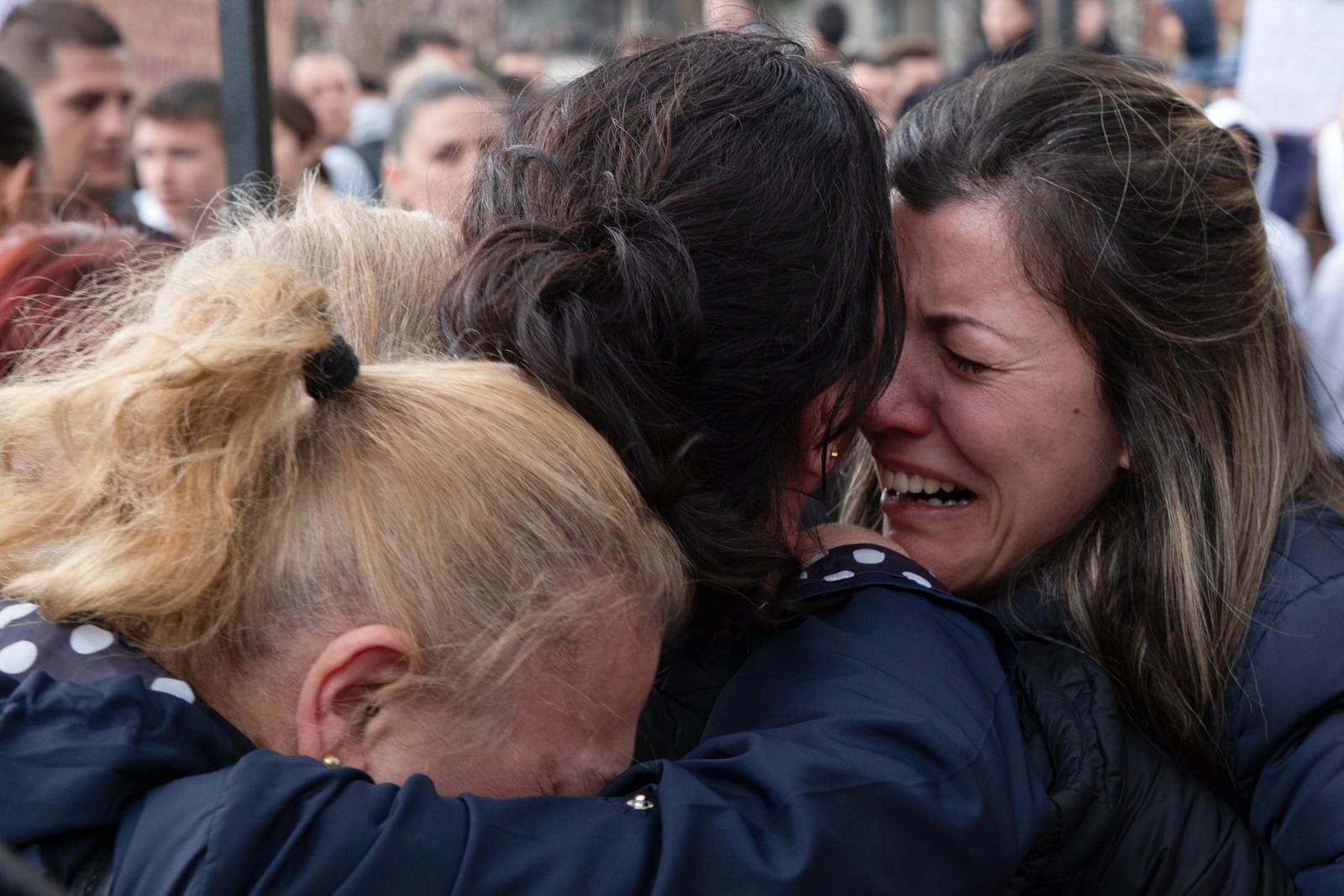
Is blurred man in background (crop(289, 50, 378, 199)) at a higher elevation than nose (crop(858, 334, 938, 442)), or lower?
lower

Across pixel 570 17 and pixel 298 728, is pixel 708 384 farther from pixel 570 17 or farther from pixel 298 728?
pixel 570 17

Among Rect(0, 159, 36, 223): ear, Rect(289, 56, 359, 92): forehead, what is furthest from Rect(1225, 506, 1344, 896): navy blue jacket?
Rect(289, 56, 359, 92): forehead

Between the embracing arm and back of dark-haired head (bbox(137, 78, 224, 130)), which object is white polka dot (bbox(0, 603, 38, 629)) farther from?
back of dark-haired head (bbox(137, 78, 224, 130))

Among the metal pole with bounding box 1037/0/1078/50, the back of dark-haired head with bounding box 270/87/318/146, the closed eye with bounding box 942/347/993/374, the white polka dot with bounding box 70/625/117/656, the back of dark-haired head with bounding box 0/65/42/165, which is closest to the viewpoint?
the white polka dot with bounding box 70/625/117/656

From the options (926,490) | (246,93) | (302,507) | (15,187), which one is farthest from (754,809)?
(15,187)

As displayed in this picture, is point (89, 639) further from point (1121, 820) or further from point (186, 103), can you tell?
point (186, 103)

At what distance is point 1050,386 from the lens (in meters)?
1.84

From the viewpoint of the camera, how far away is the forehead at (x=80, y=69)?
16.1 ft

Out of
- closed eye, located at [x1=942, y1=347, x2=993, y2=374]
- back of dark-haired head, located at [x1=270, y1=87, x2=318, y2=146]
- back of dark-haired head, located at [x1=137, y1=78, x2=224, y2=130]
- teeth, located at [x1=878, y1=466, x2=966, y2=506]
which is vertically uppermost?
closed eye, located at [x1=942, y1=347, x2=993, y2=374]

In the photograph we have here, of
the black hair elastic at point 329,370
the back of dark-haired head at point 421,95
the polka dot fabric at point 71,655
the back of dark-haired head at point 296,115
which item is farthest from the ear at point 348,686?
the back of dark-haired head at point 296,115

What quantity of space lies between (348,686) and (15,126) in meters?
2.65

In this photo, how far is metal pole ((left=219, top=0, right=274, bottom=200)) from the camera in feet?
7.07

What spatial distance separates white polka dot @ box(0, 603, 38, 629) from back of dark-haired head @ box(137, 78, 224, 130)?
452 cm

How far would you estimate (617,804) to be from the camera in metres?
1.20
